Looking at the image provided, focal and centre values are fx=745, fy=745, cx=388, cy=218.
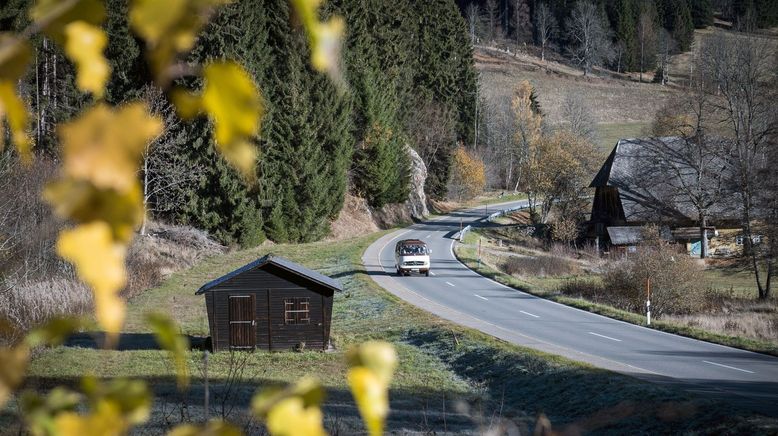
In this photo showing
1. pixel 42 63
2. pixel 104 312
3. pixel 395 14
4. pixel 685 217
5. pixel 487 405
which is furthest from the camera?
pixel 395 14

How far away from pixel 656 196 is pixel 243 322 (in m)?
33.7

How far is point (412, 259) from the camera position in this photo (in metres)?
30.9

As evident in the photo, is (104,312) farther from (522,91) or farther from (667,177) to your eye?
(522,91)

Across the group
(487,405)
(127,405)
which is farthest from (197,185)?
(127,405)

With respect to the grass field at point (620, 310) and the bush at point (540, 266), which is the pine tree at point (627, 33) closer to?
the grass field at point (620, 310)

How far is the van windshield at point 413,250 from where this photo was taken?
31172 mm

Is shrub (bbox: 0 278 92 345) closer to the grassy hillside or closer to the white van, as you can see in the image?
the white van

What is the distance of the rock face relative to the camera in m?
56.8

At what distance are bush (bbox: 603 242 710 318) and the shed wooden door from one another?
13.2 meters

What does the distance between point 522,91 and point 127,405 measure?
82948mm

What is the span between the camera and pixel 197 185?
36.2m

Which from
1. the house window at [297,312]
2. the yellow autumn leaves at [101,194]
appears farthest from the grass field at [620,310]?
the yellow autumn leaves at [101,194]

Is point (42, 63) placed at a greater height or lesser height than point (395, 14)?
lesser

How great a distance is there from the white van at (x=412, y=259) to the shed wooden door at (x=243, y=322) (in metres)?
11.1
